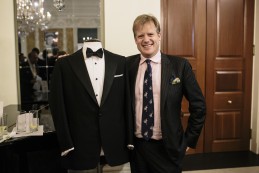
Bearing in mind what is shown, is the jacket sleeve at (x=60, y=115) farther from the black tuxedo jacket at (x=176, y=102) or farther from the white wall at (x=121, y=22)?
the white wall at (x=121, y=22)

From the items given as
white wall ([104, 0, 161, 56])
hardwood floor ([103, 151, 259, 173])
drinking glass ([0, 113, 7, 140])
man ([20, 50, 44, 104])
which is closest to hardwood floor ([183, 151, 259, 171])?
hardwood floor ([103, 151, 259, 173])

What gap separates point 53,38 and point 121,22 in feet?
2.32

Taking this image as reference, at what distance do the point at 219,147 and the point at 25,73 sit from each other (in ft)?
8.18

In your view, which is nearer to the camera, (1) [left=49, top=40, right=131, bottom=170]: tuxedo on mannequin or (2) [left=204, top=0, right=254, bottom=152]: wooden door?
(1) [left=49, top=40, right=131, bottom=170]: tuxedo on mannequin

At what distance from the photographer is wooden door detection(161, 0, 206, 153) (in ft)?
10.4

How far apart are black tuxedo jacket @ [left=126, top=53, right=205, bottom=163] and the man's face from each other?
105 mm

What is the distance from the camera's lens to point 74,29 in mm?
2779

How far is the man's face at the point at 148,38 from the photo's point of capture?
5.68 feet

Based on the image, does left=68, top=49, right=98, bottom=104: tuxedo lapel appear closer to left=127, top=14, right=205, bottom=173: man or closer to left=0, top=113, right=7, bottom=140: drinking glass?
left=127, top=14, right=205, bottom=173: man

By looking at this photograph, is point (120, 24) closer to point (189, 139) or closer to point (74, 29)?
point (74, 29)

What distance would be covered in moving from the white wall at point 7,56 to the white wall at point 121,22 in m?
0.92

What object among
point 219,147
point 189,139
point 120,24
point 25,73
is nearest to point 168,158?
point 189,139

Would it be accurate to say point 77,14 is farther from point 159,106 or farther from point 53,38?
point 159,106

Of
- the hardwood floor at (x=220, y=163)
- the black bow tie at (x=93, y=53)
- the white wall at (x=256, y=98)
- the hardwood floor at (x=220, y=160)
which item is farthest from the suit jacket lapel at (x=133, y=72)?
the white wall at (x=256, y=98)
